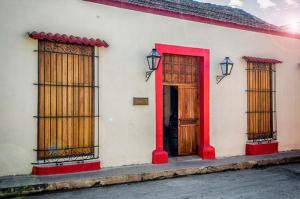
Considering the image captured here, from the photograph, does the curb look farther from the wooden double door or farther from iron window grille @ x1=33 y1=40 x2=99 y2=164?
the wooden double door

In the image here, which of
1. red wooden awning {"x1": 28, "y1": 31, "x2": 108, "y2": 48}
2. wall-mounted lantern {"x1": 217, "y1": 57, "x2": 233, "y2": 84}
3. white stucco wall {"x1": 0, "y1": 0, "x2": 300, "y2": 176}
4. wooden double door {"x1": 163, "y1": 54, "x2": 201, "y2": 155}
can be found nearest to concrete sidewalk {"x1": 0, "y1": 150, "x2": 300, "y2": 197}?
white stucco wall {"x1": 0, "y1": 0, "x2": 300, "y2": 176}

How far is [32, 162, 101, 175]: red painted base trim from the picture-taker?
6.14 meters

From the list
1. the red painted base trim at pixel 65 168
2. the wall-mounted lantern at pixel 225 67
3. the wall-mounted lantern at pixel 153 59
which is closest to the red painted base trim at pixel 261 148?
the wall-mounted lantern at pixel 225 67

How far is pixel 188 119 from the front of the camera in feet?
27.9

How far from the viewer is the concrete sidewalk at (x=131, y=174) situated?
5512 millimetres

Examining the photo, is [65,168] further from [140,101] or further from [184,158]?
[184,158]

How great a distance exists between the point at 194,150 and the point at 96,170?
316 centimetres

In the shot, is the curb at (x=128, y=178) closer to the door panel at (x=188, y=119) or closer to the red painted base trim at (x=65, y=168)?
the red painted base trim at (x=65, y=168)

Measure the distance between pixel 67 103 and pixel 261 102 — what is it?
6.02m

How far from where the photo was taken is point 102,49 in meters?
6.98

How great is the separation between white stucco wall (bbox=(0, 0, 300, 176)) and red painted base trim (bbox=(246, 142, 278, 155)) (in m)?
0.22

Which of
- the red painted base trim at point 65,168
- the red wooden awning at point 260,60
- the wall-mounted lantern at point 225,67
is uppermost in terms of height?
the red wooden awning at point 260,60

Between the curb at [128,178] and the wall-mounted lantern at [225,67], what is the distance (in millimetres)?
2452

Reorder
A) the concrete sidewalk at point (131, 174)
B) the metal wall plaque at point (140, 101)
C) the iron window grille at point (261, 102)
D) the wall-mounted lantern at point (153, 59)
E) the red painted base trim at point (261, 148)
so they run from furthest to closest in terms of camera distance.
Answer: the iron window grille at point (261, 102) < the red painted base trim at point (261, 148) < the metal wall plaque at point (140, 101) < the wall-mounted lantern at point (153, 59) < the concrete sidewalk at point (131, 174)
